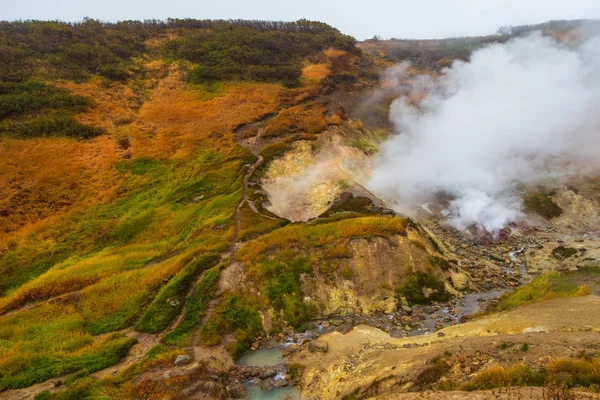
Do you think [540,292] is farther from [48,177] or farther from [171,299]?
[48,177]

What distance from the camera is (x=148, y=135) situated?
4925 centimetres

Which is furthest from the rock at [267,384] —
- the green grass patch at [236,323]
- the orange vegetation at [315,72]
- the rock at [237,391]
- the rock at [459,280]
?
the orange vegetation at [315,72]

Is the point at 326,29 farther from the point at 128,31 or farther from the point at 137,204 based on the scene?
the point at 137,204

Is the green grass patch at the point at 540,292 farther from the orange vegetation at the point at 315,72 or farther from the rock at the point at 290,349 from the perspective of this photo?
the orange vegetation at the point at 315,72

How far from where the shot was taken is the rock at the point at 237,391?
19.3 m

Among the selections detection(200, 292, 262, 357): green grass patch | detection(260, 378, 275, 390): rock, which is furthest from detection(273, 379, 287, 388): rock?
detection(200, 292, 262, 357): green grass patch

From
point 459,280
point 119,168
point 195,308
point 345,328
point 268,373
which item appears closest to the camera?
point 268,373

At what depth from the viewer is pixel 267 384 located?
65.9 feet

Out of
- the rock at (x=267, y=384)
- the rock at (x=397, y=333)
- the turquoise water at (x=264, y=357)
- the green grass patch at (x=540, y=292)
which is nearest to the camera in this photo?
the rock at (x=267, y=384)

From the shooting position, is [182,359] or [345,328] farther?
[345,328]

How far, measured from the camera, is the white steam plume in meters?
42.4

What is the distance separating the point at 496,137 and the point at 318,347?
136 feet

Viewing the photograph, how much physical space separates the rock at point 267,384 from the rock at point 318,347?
2996 mm

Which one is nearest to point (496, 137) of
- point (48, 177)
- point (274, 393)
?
point (274, 393)
